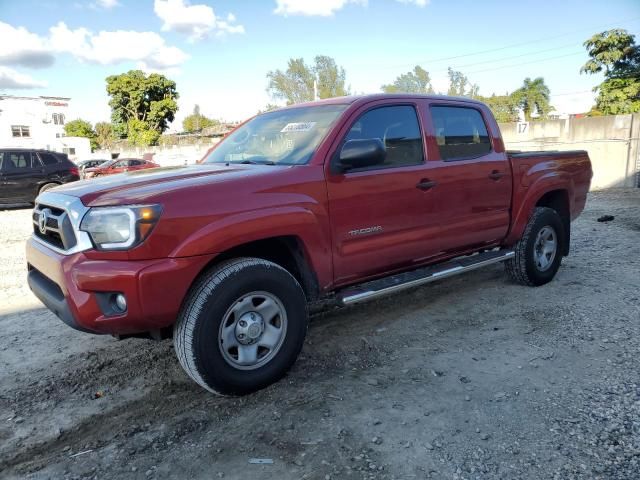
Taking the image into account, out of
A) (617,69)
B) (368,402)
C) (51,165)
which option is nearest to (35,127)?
(51,165)

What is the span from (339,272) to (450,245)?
1.27 meters

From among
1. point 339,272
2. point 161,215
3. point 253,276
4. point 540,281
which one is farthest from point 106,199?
point 540,281

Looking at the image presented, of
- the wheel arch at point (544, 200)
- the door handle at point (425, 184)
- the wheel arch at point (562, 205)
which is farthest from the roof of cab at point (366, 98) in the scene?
the wheel arch at point (562, 205)

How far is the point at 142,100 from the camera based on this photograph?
4862 cm

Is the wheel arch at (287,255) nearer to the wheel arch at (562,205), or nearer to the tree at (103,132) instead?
the wheel arch at (562,205)

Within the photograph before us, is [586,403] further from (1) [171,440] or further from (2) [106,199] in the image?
(2) [106,199]

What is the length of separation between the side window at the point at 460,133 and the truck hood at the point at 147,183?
1676mm

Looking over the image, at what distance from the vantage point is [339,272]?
3498 millimetres

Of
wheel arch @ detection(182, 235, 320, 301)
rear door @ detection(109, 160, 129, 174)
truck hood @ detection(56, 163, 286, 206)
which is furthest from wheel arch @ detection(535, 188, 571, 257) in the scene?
rear door @ detection(109, 160, 129, 174)

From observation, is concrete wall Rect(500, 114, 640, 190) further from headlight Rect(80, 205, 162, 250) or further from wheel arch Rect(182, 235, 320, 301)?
headlight Rect(80, 205, 162, 250)

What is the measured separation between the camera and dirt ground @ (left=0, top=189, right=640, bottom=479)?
2.45m

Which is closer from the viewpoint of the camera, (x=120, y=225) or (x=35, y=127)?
(x=120, y=225)

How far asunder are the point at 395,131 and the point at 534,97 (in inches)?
2502

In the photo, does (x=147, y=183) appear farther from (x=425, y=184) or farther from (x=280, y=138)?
(x=425, y=184)
